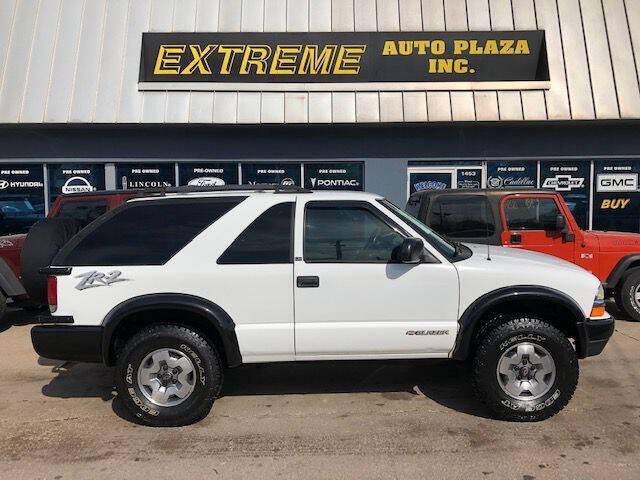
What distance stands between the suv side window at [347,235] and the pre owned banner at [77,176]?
9.41 metres

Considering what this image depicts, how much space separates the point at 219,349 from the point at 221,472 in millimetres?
1001

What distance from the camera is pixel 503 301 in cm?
399

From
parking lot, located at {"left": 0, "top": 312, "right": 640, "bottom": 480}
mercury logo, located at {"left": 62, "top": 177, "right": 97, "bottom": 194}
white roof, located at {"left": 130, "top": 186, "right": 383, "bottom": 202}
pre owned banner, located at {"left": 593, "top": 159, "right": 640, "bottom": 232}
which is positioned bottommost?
parking lot, located at {"left": 0, "top": 312, "right": 640, "bottom": 480}

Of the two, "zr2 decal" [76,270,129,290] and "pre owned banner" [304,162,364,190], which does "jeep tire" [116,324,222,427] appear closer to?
"zr2 decal" [76,270,129,290]

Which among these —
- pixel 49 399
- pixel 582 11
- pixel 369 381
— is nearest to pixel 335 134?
pixel 582 11

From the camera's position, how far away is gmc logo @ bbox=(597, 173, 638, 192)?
39.5 ft

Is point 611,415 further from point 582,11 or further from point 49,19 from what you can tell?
point 49,19

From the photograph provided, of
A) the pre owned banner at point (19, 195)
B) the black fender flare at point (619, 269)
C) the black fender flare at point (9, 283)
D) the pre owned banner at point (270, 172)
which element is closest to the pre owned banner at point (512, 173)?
the pre owned banner at point (270, 172)

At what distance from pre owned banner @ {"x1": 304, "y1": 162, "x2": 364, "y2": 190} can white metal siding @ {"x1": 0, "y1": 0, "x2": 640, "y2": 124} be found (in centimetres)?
144

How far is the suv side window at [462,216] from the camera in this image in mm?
6550

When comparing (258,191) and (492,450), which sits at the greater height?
(258,191)

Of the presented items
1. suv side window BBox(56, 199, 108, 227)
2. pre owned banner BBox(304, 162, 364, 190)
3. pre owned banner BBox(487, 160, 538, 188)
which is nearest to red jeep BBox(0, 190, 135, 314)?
suv side window BBox(56, 199, 108, 227)

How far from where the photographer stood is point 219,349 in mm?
4148

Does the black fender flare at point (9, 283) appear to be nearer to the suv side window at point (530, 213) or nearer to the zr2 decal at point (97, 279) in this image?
the zr2 decal at point (97, 279)
